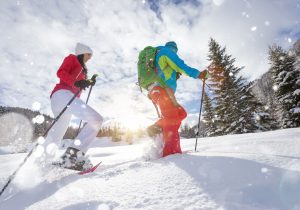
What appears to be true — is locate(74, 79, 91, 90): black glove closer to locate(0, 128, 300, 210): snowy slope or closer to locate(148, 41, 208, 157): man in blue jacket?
locate(148, 41, 208, 157): man in blue jacket

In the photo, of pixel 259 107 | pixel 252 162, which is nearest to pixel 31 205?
pixel 252 162

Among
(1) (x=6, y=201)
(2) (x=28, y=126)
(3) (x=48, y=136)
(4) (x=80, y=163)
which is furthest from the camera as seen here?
(2) (x=28, y=126)

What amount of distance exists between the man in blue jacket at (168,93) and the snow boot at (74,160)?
4.03ft

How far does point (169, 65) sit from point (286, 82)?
23.2m

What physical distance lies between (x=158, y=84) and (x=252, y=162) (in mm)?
2429

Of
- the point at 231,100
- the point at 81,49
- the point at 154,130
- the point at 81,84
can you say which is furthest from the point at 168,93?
the point at 231,100

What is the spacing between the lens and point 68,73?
14.7 ft

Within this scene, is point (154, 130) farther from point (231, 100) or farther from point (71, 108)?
point (231, 100)

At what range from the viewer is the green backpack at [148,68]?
451cm

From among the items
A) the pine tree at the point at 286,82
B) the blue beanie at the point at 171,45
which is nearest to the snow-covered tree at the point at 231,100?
the pine tree at the point at 286,82

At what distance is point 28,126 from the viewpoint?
369ft

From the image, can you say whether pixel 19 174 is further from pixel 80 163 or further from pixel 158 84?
pixel 158 84

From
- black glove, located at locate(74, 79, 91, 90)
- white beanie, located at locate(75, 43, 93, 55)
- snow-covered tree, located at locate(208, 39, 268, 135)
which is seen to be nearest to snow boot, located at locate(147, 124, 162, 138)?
black glove, located at locate(74, 79, 91, 90)

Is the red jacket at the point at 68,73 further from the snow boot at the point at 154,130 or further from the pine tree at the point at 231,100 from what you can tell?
the pine tree at the point at 231,100
